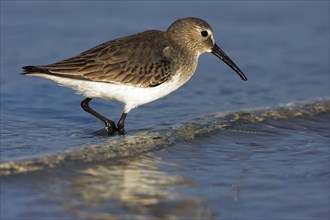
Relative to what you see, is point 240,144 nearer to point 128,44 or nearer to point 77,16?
point 128,44

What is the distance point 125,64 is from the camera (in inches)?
390

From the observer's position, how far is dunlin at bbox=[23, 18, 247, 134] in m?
9.61

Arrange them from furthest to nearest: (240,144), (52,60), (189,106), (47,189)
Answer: (52,60) < (189,106) < (240,144) < (47,189)

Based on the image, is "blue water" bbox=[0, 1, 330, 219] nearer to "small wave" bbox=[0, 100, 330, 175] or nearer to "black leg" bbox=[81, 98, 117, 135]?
"small wave" bbox=[0, 100, 330, 175]

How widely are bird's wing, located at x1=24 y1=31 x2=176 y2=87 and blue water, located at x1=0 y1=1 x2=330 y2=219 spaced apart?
0.75 m

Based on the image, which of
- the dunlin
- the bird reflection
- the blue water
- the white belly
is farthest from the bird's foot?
the bird reflection

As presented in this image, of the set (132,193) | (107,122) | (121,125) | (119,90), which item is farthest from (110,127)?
(132,193)

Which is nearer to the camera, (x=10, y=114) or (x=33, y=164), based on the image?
(x=33, y=164)

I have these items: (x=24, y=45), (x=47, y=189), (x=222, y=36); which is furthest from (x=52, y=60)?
(x=47, y=189)

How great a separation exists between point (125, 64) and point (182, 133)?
1.15 metres


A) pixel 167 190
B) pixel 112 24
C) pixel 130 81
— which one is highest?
pixel 112 24

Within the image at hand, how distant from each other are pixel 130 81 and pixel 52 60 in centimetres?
362

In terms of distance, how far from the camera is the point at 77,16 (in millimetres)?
15211

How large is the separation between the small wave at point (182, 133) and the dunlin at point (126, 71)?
53cm
